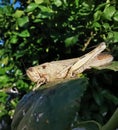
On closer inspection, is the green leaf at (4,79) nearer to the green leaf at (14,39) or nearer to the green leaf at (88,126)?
the green leaf at (14,39)

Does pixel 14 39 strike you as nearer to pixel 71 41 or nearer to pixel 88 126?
pixel 71 41

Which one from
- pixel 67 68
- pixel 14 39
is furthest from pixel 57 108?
pixel 14 39

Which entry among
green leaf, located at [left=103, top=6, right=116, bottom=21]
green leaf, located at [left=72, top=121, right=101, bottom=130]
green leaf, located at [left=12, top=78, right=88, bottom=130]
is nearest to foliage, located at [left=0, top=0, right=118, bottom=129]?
green leaf, located at [left=103, top=6, right=116, bottom=21]

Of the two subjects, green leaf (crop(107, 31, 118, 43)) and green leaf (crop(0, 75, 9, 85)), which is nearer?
green leaf (crop(107, 31, 118, 43))

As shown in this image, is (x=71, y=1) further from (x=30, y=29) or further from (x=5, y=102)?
(x=5, y=102)

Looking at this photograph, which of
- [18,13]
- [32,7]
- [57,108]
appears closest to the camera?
[57,108]

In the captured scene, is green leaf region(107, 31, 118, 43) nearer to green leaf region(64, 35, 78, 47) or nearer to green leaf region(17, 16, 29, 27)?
green leaf region(64, 35, 78, 47)
